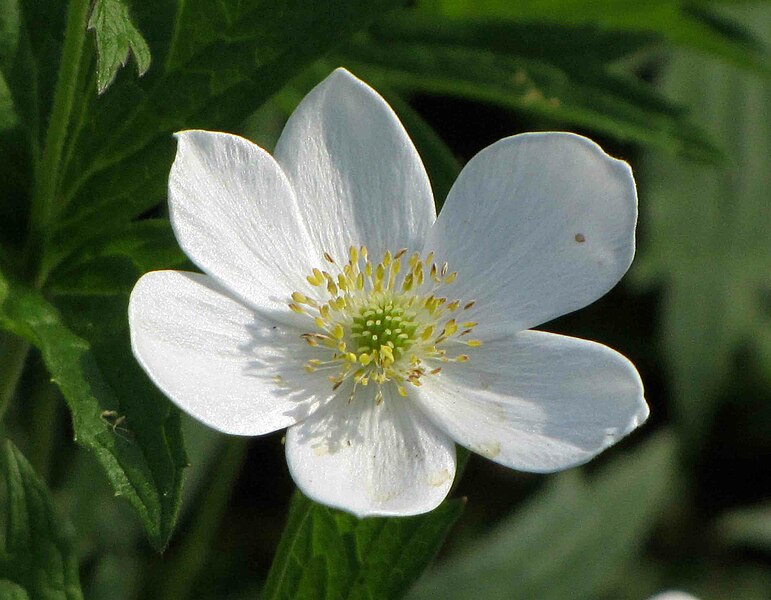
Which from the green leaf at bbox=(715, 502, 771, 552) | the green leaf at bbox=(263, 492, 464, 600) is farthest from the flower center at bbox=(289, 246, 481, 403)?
the green leaf at bbox=(715, 502, 771, 552)

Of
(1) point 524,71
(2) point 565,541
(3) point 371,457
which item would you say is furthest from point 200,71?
(2) point 565,541

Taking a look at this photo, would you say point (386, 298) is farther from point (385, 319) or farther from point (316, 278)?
point (316, 278)

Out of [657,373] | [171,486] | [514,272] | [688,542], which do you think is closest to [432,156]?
[514,272]

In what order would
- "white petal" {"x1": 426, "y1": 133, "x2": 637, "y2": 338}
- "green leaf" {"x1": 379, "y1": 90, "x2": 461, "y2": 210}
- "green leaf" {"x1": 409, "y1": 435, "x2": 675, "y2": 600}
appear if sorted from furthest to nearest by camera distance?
"green leaf" {"x1": 409, "y1": 435, "x2": 675, "y2": 600}
"green leaf" {"x1": 379, "y1": 90, "x2": 461, "y2": 210}
"white petal" {"x1": 426, "y1": 133, "x2": 637, "y2": 338}

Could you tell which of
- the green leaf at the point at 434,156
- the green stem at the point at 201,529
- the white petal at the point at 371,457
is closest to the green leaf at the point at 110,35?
the white petal at the point at 371,457

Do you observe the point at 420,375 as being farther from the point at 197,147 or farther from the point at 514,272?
the point at 197,147

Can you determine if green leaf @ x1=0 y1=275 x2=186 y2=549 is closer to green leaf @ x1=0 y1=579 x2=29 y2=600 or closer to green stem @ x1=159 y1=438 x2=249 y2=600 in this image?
green leaf @ x1=0 y1=579 x2=29 y2=600

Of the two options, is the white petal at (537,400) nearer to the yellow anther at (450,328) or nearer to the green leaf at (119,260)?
the yellow anther at (450,328)

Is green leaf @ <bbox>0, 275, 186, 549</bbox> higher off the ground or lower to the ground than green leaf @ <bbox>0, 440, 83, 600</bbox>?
higher
